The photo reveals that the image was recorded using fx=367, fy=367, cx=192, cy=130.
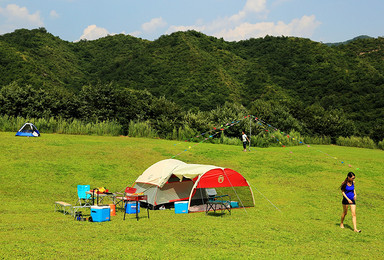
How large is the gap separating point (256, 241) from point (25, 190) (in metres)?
11.5

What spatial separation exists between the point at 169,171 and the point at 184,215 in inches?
97.3

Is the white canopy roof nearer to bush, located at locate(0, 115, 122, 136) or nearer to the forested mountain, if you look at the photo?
bush, located at locate(0, 115, 122, 136)

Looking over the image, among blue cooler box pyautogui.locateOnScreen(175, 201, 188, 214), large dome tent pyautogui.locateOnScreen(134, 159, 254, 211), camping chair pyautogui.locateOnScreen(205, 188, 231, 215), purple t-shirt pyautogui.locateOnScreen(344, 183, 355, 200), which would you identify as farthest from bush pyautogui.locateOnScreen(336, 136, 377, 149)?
blue cooler box pyautogui.locateOnScreen(175, 201, 188, 214)

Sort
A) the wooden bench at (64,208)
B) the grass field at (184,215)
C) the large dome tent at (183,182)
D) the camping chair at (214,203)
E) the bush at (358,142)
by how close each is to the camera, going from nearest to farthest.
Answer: the grass field at (184,215), the wooden bench at (64,208), the camping chair at (214,203), the large dome tent at (183,182), the bush at (358,142)

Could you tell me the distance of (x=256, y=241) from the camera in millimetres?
10695

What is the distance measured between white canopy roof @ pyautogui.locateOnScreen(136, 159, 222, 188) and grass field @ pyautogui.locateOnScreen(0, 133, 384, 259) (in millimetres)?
1543

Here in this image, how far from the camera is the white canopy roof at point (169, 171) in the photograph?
1596 cm

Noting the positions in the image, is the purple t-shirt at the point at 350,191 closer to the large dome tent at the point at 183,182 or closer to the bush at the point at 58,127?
the large dome tent at the point at 183,182

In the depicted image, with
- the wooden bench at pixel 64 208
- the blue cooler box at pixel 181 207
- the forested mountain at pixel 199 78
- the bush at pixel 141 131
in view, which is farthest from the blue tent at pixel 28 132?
the blue cooler box at pixel 181 207

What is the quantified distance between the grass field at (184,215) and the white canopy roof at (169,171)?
1.54 m

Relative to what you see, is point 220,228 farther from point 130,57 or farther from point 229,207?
point 130,57

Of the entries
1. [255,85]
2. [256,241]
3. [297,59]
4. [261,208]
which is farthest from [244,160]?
[297,59]

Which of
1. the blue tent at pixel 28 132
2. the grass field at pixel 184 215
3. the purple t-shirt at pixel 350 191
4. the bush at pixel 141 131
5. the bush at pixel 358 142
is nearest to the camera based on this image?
the grass field at pixel 184 215

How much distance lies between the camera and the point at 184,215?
14828 millimetres
